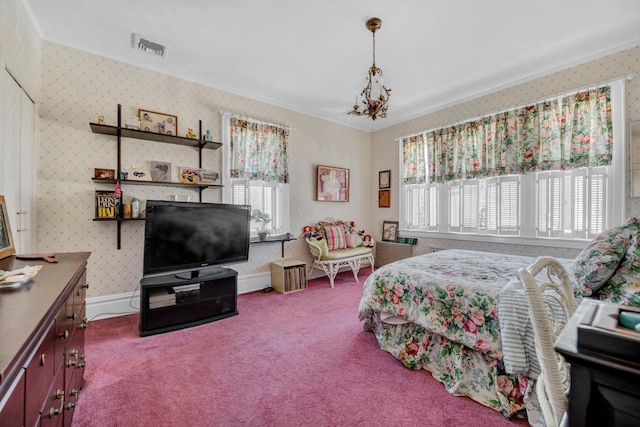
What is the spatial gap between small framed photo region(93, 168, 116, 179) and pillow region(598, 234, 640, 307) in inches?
161

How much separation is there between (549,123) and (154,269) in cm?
470

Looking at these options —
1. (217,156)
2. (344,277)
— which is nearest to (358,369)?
(344,277)

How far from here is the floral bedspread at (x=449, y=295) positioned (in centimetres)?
167

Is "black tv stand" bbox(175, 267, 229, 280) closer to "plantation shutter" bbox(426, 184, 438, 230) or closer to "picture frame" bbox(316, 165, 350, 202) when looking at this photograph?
"picture frame" bbox(316, 165, 350, 202)

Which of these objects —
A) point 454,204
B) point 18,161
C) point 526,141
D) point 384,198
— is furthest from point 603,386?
point 384,198

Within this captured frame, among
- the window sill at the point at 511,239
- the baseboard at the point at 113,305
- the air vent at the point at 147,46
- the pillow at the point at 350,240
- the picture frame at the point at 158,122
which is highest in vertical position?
the air vent at the point at 147,46

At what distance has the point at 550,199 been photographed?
10.9ft

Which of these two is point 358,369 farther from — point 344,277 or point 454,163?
point 454,163

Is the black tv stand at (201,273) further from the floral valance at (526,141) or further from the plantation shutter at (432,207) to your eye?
the floral valance at (526,141)

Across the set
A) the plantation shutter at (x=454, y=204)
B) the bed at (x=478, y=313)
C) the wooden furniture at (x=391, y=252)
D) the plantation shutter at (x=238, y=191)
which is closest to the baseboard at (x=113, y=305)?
the plantation shutter at (x=238, y=191)

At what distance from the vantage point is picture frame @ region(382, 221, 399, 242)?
5109 mm

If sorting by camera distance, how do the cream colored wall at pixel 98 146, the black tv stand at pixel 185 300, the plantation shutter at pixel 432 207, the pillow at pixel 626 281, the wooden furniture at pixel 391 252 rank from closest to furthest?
1. the pillow at pixel 626 281
2. the black tv stand at pixel 185 300
3. the cream colored wall at pixel 98 146
4. the plantation shutter at pixel 432 207
5. the wooden furniture at pixel 391 252

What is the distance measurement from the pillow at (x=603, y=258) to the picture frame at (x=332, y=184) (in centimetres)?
361

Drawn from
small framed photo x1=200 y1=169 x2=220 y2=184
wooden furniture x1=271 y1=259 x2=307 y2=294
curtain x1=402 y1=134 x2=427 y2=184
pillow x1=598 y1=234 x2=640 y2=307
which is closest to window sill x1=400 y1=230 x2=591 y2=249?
curtain x1=402 y1=134 x2=427 y2=184
